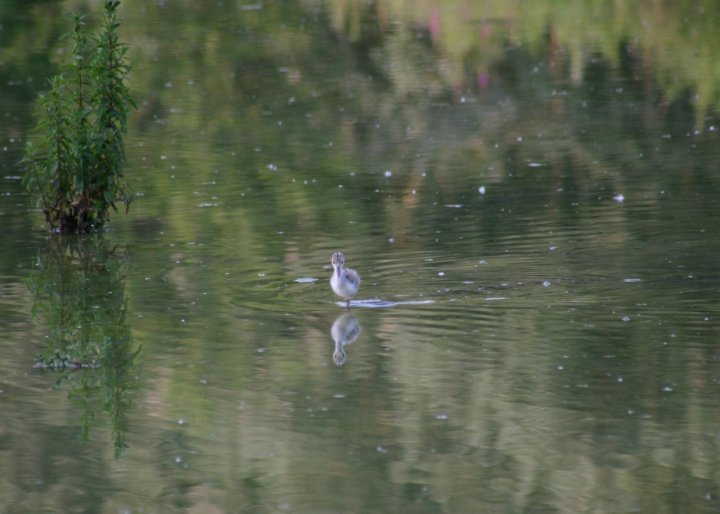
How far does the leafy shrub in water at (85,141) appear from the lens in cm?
1452

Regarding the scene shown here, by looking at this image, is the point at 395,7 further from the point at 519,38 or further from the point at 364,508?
the point at 364,508

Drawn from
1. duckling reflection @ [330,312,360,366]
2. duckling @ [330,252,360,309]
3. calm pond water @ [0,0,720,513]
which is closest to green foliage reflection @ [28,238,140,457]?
calm pond water @ [0,0,720,513]

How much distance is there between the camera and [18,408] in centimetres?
945

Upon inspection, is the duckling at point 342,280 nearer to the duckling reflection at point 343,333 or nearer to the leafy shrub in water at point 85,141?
the duckling reflection at point 343,333

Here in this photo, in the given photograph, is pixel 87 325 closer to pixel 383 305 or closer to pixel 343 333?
pixel 343 333

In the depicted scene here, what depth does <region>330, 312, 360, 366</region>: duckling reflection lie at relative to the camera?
10.4m

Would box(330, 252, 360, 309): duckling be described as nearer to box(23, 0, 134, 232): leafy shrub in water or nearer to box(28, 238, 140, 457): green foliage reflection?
box(28, 238, 140, 457): green foliage reflection

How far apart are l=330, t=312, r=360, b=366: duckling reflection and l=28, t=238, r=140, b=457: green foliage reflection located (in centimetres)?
144

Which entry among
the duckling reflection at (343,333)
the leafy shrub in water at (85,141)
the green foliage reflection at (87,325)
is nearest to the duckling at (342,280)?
the duckling reflection at (343,333)

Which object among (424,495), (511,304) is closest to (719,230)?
(511,304)

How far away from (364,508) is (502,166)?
35.6 feet

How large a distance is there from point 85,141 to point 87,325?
3.72 meters

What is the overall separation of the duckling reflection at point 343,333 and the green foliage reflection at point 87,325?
4.74ft

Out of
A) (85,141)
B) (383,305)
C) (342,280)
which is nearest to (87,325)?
(342,280)
